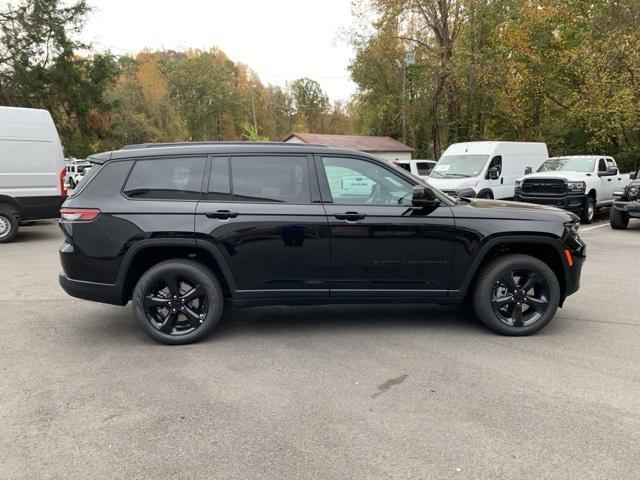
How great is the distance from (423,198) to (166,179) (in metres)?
2.32

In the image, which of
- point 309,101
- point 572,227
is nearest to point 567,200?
point 572,227

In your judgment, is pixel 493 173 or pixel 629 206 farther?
pixel 493 173

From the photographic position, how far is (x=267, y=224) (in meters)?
4.50

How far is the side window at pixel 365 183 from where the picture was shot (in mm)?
4656

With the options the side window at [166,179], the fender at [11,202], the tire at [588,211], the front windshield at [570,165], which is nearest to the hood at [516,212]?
the side window at [166,179]

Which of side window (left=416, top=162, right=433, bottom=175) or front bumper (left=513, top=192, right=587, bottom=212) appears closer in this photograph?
front bumper (left=513, top=192, right=587, bottom=212)

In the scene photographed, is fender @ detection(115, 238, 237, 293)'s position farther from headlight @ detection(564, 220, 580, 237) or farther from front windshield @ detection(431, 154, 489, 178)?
front windshield @ detection(431, 154, 489, 178)

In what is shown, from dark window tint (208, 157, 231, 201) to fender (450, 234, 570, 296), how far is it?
2.28 metres

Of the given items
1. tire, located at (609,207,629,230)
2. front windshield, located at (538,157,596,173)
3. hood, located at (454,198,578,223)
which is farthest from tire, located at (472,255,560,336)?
front windshield, located at (538,157,596,173)

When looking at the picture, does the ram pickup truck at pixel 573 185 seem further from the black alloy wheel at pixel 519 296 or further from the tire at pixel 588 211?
the black alloy wheel at pixel 519 296

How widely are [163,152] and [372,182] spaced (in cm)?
194

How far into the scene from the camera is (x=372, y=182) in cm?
471

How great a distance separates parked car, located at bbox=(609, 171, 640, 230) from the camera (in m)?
11.8

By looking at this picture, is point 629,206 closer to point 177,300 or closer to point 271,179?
point 271,179
